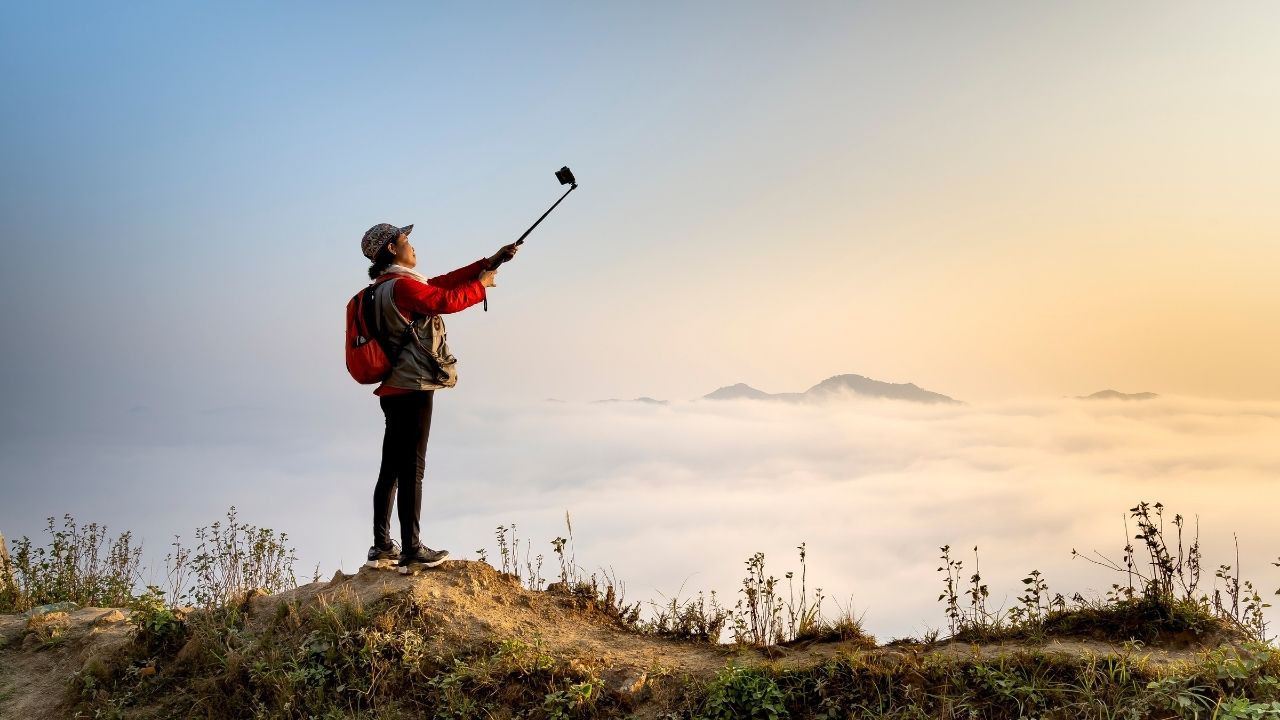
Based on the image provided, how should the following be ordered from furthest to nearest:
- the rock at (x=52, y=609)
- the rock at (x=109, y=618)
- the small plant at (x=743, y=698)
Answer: the rock at (x=52, y=609) → the rock at (x=109, y=618) → the small plant at (x=743, y=698)

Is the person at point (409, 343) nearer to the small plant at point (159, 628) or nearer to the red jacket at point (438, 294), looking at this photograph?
the red jacket at point (438, 294)

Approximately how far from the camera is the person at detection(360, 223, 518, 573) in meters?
7.34

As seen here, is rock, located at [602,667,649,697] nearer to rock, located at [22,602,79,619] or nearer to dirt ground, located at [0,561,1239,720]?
dirt ground, located at [0,561,1239,720]

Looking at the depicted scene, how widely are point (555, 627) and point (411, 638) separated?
1333 millimetres

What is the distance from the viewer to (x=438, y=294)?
24.0 ft

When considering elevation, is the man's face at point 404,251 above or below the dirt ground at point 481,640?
above

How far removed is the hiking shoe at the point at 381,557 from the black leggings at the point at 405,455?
13.5 inches

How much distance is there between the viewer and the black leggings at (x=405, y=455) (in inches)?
297

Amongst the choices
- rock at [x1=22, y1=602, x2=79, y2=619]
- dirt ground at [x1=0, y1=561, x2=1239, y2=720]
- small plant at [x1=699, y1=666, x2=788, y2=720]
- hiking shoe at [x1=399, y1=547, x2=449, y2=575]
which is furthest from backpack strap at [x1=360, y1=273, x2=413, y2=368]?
rock at [x1=22, y1=602, x2=79, y2=619]

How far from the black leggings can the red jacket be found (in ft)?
0.46

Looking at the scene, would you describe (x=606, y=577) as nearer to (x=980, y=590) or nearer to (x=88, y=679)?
(x=980, y=590)

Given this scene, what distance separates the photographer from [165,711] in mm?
7180

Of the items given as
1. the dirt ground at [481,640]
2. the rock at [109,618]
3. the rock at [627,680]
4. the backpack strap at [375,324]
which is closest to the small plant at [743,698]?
the dirt ground at [481,640]

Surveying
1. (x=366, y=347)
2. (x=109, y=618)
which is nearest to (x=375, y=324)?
(x=366, y=347)
